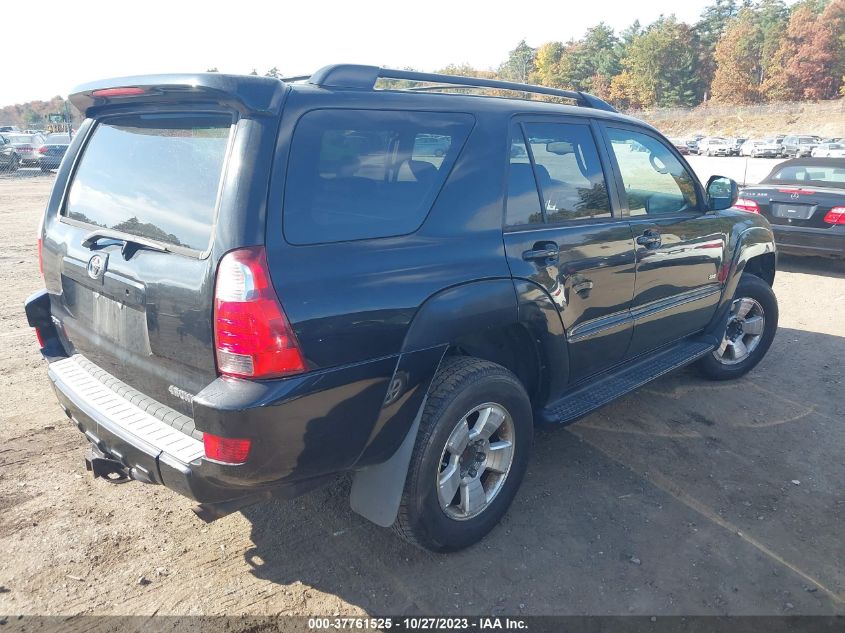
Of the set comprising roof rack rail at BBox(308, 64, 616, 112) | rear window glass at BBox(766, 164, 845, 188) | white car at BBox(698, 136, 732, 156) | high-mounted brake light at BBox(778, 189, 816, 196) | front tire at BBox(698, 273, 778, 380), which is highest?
roof rack rail at BBox(308, 64, 616, 112)

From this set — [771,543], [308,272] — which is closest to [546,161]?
[308,272]

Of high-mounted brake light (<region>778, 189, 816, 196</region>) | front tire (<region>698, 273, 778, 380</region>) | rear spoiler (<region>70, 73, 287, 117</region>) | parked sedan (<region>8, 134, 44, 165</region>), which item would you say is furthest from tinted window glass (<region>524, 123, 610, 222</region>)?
parked sedan (<region>8, 134, 44, 165</region>)

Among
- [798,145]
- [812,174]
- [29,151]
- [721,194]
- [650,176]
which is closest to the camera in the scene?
[650,176]

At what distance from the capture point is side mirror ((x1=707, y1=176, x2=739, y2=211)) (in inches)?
169

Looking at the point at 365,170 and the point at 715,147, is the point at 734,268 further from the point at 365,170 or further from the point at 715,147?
the point at 715,147

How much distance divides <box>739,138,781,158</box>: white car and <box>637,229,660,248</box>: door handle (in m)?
47.4

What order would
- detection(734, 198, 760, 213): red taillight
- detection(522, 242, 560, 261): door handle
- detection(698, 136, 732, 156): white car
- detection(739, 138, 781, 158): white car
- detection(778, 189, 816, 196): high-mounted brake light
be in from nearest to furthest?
detection(522, 242, 560, 261): door handle, detection(778, 189, 816, 196): high-mounted brake light, detection(734, 198, 760, 213): red taillight, detection(739, 138, 781, 158): white car, detection(698, 136, 732, 156): white car

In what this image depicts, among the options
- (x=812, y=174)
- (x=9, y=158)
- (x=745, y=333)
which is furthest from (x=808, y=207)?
(x=9, y=158)

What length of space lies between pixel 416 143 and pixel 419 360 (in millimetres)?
909

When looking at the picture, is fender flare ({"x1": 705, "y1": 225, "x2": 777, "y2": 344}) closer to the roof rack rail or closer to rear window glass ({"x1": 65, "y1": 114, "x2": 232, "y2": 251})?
the roof rack rail

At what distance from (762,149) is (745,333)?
4787 cm

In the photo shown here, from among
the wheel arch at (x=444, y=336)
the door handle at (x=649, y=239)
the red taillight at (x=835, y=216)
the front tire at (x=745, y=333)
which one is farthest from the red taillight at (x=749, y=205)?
the wheel arch at (x=444, y=336)

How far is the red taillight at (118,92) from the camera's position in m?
2.51

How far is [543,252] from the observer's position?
117 inches
